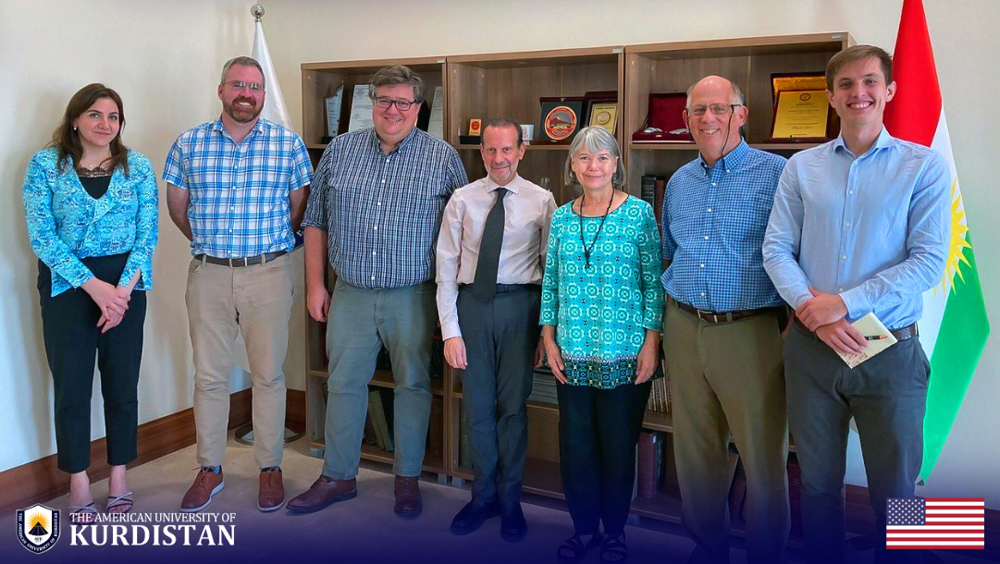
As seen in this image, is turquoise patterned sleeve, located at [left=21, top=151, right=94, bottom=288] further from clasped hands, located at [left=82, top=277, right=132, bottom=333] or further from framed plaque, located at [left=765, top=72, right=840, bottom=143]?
framed plaque, located at [left=765, top=72, right=840, bottom=143]

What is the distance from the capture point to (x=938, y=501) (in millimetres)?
2672

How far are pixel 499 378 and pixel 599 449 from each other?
1.51 ft

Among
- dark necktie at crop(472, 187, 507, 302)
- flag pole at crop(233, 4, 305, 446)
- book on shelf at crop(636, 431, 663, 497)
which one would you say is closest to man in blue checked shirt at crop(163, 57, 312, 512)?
flag pole at crop(233, 4, 305, 446)

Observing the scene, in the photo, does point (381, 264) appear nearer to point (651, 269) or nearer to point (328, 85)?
point (651, 269)

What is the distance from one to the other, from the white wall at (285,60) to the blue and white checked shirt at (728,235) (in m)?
0.99

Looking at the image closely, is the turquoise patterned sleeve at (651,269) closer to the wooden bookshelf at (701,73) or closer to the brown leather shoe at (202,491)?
the wooden bookshelf at (701,73)

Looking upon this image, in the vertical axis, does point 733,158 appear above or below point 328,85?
below

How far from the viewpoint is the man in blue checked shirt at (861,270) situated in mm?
2078

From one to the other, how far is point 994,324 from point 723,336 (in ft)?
4.04

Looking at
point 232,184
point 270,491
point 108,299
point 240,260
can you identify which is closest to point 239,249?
point 240,260

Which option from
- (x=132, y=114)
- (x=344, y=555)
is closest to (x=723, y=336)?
(x=344, y=555)

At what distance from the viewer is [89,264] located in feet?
9.91

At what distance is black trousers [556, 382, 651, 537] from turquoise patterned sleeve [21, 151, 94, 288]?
177 cm

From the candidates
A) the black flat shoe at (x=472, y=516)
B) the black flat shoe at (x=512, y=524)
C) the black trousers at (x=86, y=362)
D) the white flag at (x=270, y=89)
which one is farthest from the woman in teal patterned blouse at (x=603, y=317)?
the white flag at (x=270, y=89)
